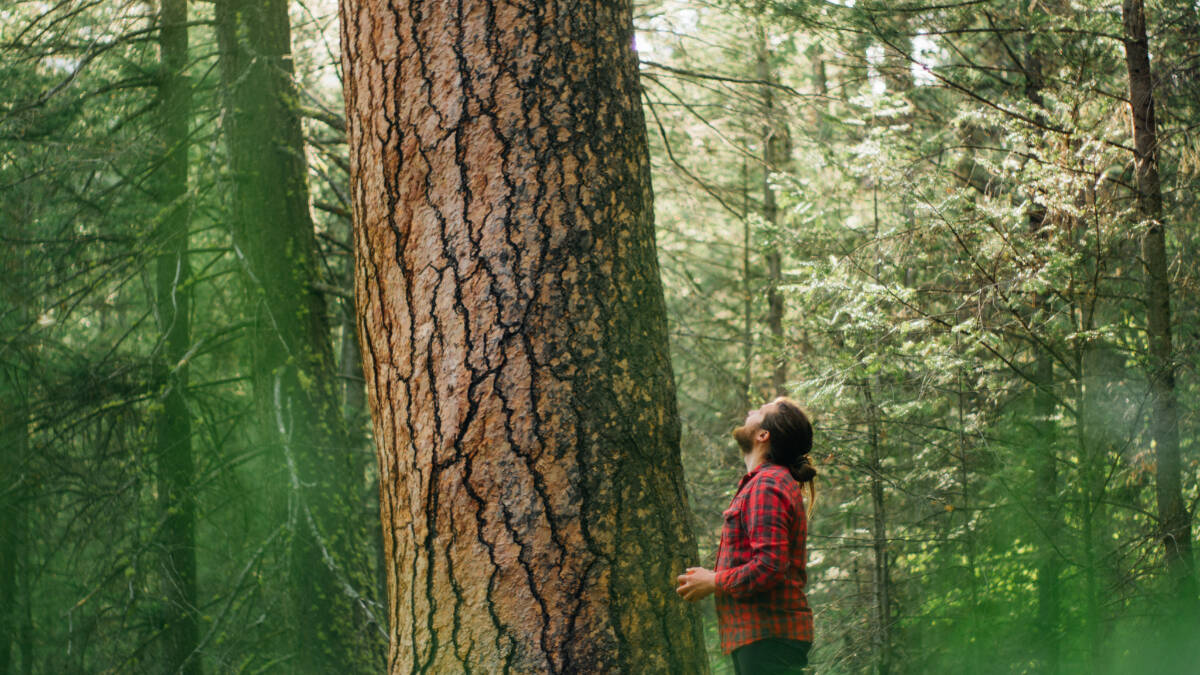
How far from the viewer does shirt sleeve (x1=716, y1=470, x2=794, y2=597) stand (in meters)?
2.84

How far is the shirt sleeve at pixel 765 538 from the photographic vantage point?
2840 millimetres

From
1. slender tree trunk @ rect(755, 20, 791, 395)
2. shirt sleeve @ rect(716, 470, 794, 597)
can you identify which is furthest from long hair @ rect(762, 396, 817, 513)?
slender tree trunk @ rect(755, 20, 791, 395)

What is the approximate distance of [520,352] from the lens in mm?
1979

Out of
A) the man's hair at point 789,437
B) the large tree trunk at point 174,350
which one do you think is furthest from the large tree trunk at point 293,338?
the man's hair at point 789,437

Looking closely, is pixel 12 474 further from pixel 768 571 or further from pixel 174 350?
pixel 768 571

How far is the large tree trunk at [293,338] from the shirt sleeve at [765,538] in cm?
337

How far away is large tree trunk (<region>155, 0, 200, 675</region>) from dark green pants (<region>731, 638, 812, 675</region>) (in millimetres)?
4492

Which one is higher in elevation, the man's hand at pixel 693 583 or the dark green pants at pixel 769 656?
the man's hand at pixel 693 583

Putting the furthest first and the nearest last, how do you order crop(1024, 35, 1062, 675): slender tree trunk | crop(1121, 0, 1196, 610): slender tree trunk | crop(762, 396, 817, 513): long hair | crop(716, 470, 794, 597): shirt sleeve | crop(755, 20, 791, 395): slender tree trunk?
crop(755, 20, 791, 395): slender tree trunk, crop(1024, 35, 1062, 675): slender tree trunk, crop(1121, 0, 1196, 610): slender tree trunk, crop(762, 396, 817, 513): long hair, crop(716, 470, 794, 597): shirt sleeve

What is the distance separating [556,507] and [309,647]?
4.67 metres

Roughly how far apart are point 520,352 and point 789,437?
1.49 m

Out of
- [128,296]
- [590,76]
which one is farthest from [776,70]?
[590,76]

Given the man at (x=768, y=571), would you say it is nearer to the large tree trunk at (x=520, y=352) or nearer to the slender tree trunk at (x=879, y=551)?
the large tree trunk at (x=520, y=352)

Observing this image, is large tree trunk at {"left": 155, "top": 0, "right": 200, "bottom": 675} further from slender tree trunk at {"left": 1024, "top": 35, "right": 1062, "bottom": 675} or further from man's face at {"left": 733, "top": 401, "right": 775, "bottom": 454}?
slender tree trunk at {"left": 1024, "top": 35, "right": 1062, "bottom": 675}
